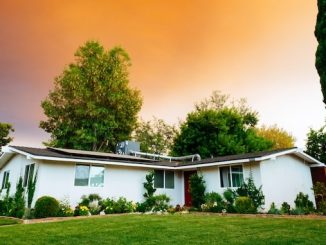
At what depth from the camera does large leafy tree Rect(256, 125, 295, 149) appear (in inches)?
1967

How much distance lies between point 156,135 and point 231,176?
29.5 m

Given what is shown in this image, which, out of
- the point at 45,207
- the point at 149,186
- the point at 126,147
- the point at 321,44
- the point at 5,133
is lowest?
the point at 45,207

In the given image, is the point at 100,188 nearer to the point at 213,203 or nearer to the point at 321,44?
the point at 213,203

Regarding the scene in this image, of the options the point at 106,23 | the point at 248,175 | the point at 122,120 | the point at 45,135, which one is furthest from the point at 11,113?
the point at 248,175

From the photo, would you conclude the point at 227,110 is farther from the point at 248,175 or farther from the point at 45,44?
the point at 45,44

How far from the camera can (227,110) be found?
39375 millimetres

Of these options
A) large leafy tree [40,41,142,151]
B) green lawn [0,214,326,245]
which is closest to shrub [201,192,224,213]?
green lawn [0,214,326,245]

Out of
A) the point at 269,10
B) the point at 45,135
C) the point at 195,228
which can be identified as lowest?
the point at 195,228

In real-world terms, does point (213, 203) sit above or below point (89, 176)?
below

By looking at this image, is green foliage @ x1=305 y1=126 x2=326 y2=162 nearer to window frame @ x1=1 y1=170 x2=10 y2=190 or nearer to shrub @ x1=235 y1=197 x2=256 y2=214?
shrub @ x1=235 y1=197 x2=256 y2=214

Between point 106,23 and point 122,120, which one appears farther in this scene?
point 122,120

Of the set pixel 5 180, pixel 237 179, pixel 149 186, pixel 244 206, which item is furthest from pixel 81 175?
pixel 237 179

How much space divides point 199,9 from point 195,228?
12855mm

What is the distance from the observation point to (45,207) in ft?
48.0
